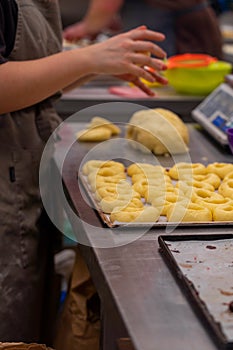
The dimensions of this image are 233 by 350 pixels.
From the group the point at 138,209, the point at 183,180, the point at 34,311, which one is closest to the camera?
the point at 138,209

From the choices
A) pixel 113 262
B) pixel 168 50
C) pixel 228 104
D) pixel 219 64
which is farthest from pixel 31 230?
pixel 168 50

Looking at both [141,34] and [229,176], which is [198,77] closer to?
[141,34]

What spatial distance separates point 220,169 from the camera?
6.01 feet

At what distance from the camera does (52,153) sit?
6.42 feet

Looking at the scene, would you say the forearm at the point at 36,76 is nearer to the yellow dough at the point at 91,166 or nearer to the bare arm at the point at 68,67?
the bare arm at the point at 68,67

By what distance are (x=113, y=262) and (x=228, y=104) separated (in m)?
1.10

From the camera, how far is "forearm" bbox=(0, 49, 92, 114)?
1622 mm

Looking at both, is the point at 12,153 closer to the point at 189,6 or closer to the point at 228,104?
the point at 228,104

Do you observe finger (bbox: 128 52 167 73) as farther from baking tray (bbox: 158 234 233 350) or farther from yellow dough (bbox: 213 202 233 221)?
baking tray (bbox: 158 234 233 350)

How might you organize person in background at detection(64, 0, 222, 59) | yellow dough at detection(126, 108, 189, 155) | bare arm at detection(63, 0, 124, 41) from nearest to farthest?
yellow dough at detection(126, 108, 189, 155), person in background at detection(64, 0, 222, 59), bare arm at detection(63, 0, 124, 41)

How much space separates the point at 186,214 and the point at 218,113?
33.3 inches

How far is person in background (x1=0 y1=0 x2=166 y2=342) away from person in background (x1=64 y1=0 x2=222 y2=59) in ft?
6.16

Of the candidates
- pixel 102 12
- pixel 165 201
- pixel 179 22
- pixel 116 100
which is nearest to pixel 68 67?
pixel 165 201

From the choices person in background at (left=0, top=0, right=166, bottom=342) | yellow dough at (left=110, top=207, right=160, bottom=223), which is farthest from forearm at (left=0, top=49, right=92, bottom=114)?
yellow dough at (left=110, top=207, right=160, bottom=223)
